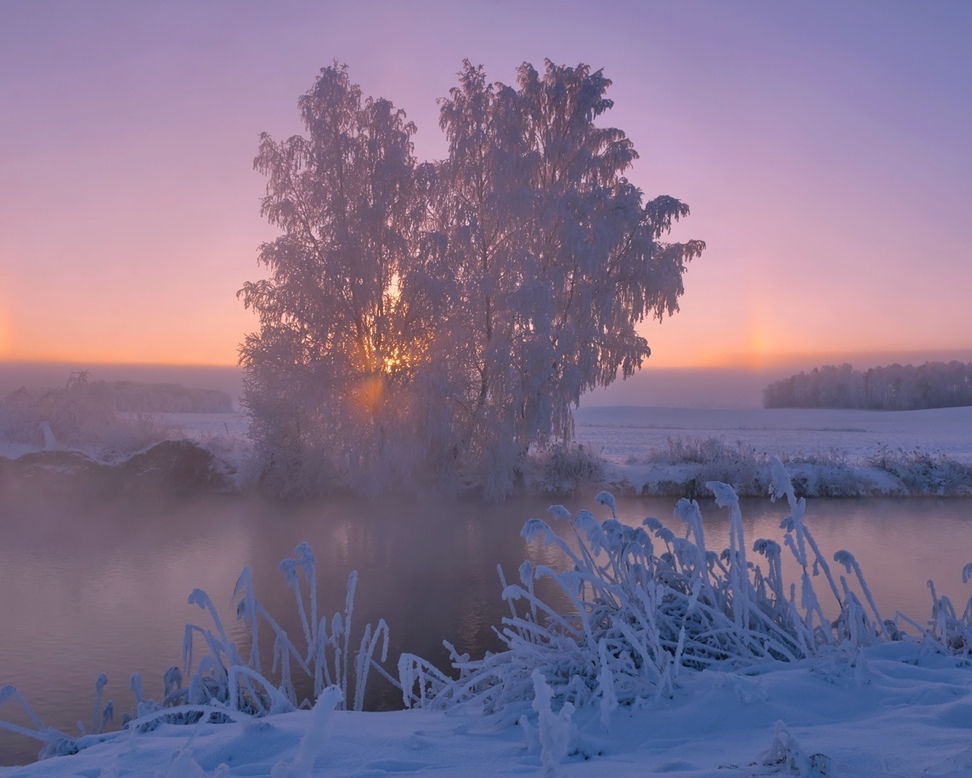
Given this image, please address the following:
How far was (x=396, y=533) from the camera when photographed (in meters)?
11.4

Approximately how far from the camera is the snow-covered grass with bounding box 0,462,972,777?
6.24 feet

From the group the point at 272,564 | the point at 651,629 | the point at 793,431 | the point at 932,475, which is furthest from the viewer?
the point at 793,431

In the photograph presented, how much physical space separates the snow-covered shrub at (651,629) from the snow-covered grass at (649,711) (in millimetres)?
11

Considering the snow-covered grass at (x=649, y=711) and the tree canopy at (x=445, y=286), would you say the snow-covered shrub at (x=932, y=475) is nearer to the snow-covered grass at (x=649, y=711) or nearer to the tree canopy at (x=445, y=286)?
the tree canopy at (x=445, y=286)

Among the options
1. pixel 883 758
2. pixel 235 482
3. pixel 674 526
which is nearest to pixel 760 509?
pixel 674 526

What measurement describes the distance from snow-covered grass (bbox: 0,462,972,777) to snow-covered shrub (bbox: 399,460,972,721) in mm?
11

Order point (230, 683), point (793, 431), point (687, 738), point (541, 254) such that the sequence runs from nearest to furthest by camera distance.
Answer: point (687, 738)
point (230, 683)
point (541, 254)
point (793, 431)

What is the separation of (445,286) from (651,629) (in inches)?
441

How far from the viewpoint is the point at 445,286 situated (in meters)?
13.7

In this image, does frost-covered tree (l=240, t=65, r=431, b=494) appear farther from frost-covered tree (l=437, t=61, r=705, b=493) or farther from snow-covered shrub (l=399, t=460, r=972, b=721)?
snow-covered shrub (l=399, t=460, r=972, b=721)

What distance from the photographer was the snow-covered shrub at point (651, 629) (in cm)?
287

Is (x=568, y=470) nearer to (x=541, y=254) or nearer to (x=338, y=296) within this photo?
(x=541, y=254)

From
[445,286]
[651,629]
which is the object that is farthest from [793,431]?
[651,629]

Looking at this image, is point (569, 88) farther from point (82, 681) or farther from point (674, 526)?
point (82, 681)
